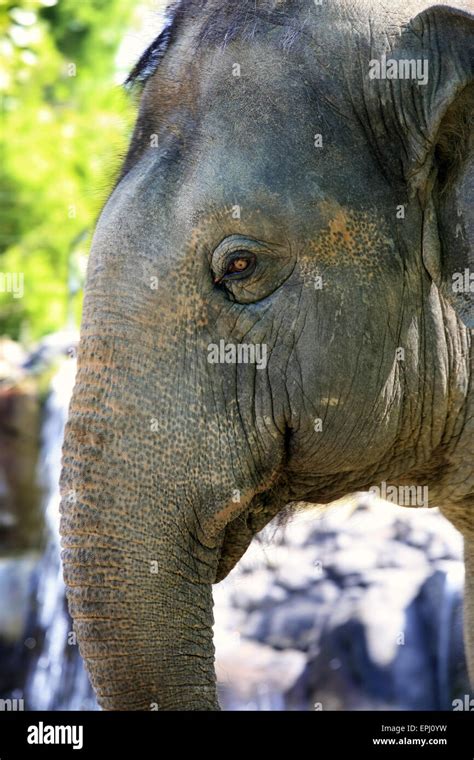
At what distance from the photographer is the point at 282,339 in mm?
2795

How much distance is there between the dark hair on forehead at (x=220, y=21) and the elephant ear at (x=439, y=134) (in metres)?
0.29

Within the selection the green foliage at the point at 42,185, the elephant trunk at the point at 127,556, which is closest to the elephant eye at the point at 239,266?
the elephant trunk at the point at 127,556

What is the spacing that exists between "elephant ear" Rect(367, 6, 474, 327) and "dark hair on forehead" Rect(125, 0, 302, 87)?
29 cm

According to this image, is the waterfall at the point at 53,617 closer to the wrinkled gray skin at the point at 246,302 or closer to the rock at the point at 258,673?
the rock at the point at 258,673

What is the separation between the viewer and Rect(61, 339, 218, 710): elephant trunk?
2578 millimetres

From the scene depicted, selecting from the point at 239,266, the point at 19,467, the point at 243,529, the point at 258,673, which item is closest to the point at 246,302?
the point at 239,266

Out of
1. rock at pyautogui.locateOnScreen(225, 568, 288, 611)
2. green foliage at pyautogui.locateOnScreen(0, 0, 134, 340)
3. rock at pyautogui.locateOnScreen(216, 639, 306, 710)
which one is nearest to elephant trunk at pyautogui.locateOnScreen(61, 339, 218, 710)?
rock at pyautogui.locateOnScreen(216, 639, 306, 710)

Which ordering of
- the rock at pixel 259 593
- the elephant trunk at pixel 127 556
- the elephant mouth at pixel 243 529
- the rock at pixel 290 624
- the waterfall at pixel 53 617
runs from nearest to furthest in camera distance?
the elephant trunk at pixel 127 556, the elephant mouth at pixel 243 529, the rock at pixel 290 624, the rock at pixel 259 593, the waterfall at pixel 53 617

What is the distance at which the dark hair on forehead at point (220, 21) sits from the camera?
290cm

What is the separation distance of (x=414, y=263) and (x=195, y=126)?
0.63 metres

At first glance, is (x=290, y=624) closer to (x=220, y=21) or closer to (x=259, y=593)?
(x=259, y=593)

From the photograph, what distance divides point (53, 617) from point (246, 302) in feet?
20.5

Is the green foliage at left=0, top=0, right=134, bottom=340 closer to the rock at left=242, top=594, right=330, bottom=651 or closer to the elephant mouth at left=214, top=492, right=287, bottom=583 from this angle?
the rock at left=242, top=594, right=330, bottom=651

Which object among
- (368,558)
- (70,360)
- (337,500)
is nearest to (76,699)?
(368,558)
